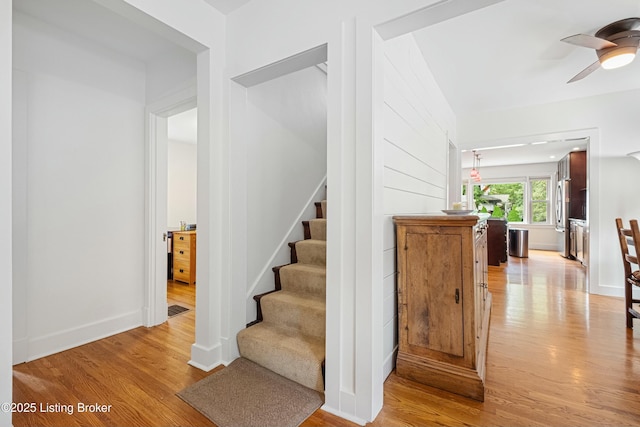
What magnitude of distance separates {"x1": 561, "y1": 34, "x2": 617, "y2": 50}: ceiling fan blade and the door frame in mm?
3395

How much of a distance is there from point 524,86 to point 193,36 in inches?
150

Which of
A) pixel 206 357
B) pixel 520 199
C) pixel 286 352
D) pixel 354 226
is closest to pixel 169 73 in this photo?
pixel 354 226

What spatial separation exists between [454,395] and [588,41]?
284 centimetres

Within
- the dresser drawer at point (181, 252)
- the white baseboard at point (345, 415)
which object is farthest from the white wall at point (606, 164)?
A: the dresser drawer at point (181, 252)

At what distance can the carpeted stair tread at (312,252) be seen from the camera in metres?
2.65

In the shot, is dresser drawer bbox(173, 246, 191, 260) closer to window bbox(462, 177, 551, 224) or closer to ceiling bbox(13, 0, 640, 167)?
ceiling bbox(13, 0, 640, 167)

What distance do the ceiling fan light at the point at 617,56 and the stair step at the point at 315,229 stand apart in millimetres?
2867

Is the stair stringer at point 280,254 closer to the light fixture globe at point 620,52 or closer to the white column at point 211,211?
the white column at point 211,211

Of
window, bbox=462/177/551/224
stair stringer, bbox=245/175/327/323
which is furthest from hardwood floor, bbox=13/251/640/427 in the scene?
window, bbox=462/177/551/224

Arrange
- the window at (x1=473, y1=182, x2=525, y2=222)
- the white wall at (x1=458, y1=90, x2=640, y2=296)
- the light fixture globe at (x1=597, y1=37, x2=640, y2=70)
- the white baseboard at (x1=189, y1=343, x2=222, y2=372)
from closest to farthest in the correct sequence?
the white baseboard at (x1=189, y1=343, x2=222, y2=372)
the light fixture globe at (x1=597, y1=37, x2=640, y2=70)
the white wall at (x1=458, y1=90, x2=640, y2=296)
the window at (x1=473, y1=182, x2=525, y2=222)

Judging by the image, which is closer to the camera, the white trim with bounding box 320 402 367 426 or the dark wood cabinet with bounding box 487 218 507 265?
the white trim with bounding box 320 402 367 426

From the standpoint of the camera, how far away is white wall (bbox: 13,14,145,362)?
2180 millimetres

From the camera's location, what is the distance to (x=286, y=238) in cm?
283

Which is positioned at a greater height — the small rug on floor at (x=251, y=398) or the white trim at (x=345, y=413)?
the small rug on floor at (x=251, y=398)
